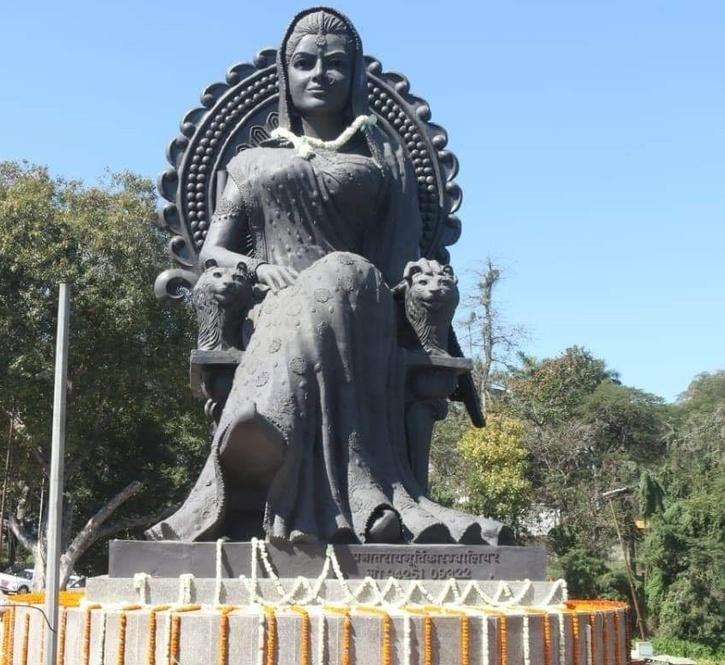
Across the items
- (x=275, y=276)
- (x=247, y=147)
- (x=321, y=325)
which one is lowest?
(x=321, y=325)

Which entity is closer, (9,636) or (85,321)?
(9,636)

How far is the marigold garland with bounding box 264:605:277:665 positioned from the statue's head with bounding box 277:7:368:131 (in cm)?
394

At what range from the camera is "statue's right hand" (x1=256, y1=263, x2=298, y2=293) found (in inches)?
264

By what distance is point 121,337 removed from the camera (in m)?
16.9

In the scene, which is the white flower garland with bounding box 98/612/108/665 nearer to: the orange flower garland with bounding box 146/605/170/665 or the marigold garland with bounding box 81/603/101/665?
the marigold garland with bounding box 81/603/101/665

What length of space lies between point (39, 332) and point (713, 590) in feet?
38.9

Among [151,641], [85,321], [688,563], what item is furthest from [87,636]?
[688,563]

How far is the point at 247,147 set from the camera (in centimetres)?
781

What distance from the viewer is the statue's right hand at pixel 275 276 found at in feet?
22.0

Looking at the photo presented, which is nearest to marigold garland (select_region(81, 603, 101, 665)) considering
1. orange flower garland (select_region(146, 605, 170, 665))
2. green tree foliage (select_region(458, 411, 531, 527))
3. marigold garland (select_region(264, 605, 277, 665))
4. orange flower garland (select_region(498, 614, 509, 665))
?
orange flower garland (select_region(146, 605, 170, 665))

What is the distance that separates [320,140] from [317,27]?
785 millimetres

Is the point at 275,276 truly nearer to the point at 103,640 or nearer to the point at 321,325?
the point at 321,325

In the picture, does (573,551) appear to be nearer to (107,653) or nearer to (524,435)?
(524,435)

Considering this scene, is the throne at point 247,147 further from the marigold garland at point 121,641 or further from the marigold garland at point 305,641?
the marigold garland at point 121,641
